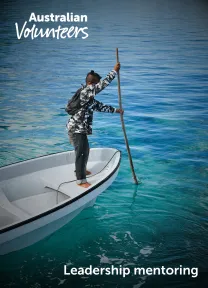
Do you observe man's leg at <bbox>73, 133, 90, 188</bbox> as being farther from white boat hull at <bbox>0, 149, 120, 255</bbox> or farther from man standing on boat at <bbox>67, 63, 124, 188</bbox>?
white boat hull at <bbox>0, 149, 120, 255</bbox>

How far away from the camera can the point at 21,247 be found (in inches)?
239

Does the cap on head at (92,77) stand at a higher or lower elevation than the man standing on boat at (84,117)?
higher

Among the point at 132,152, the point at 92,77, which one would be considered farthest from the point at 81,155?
the point at 132,152

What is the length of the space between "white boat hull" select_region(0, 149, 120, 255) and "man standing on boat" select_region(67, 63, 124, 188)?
53 cm

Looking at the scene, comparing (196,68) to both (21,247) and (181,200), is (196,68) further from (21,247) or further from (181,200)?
(21,247)

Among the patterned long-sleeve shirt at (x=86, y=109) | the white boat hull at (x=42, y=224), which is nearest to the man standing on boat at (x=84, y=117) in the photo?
the patterned long-sleeve shirt at (x=86, y=109)

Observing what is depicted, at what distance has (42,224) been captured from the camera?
6.04m

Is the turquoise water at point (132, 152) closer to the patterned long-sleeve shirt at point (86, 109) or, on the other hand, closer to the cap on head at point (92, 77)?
the patterned long-sleeve shirt at point (86, 109)

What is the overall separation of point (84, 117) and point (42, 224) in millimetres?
2065

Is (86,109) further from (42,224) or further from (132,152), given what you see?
(132,152)

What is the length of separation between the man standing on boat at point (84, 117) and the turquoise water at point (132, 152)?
1.09 metres

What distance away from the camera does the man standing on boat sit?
6.77 m

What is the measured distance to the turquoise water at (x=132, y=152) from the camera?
247 inches

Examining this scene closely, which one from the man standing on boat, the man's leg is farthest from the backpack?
the man's leg
